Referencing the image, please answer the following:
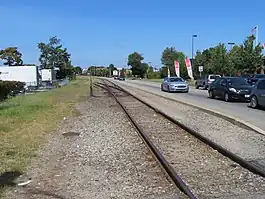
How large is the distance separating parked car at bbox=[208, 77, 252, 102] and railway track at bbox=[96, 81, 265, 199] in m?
13.7

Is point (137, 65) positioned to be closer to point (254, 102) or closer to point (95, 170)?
point (254, 102)

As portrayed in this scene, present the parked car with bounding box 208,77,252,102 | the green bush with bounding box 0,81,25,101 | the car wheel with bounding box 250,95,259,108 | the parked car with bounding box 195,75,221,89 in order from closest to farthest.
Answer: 1. the car wheel with bounding box 250,95,259,108
2. the parked car with bounding box 208,77,252,102
3. the green bush with bounding box 0,81,25,101
4. the parked car with bounding box 195,75,221,89

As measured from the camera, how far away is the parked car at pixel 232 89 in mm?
25203

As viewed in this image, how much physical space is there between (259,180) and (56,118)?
11.5 meters

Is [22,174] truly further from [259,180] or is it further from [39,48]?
[39,48]

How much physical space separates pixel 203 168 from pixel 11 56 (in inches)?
4152

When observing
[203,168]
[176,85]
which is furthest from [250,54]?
[203,168]

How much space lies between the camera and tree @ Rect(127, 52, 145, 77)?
176 metres

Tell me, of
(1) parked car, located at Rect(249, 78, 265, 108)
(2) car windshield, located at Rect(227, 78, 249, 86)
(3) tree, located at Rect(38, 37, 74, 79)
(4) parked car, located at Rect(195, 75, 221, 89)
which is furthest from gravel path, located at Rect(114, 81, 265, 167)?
(3) tree, located at Rect(38, 37, 74, 79)

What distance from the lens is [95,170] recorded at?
25.7 feet

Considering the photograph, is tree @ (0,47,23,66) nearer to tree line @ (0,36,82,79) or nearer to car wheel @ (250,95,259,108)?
tree line @ (0,36,82,79)

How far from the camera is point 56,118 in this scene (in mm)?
17078

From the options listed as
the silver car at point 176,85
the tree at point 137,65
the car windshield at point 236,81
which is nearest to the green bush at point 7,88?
the silver car at point 176,85

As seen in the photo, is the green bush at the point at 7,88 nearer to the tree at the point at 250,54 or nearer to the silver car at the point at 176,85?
the silver car at the point at 176,85
